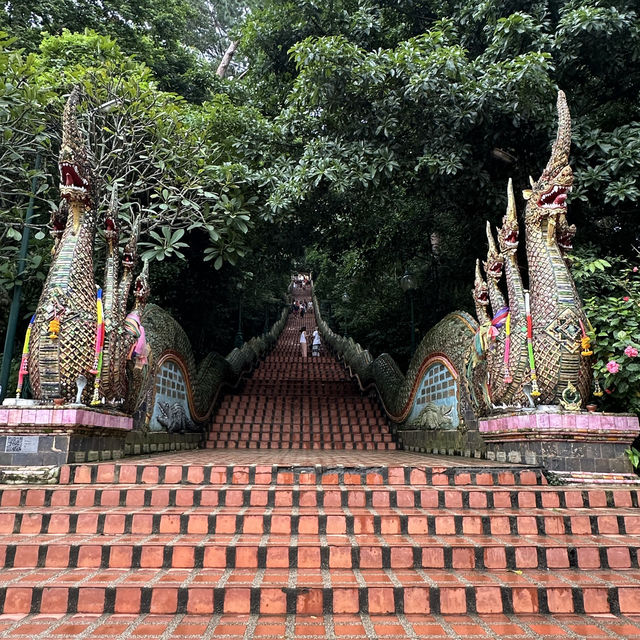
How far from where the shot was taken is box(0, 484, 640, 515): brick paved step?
374 cm

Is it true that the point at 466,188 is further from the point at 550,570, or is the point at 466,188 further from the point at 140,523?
the point at 140,523

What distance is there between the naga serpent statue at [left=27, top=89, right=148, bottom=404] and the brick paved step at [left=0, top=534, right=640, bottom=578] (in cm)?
178

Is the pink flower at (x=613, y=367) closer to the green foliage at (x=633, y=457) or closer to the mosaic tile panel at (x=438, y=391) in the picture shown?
the green foliage at (x=633, y=457)

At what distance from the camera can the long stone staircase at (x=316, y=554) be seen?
8.19 feet

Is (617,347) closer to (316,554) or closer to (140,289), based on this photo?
(316,554)

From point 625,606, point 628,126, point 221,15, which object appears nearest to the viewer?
point 625,606

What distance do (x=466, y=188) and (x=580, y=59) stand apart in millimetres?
2373

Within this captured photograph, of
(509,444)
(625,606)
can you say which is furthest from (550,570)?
(509,444)

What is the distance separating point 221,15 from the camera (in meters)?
21.7

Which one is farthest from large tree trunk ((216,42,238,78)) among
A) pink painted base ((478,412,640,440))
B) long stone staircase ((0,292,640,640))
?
pink painted base ((478,412,640,440))

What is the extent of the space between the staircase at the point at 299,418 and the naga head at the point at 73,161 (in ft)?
16.1

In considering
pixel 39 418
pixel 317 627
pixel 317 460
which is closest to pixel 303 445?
pixel 317 460

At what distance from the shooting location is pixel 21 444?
14.1ft

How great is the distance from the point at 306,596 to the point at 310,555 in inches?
16.6
